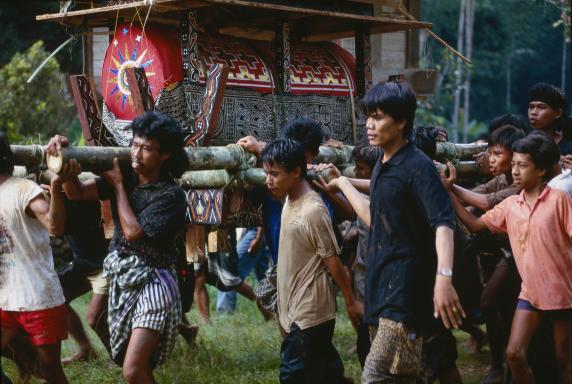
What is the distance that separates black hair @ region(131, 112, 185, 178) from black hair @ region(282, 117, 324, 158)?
94cm

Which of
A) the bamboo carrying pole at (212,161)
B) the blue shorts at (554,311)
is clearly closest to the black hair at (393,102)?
the bamboo carrying pole at (212,161)

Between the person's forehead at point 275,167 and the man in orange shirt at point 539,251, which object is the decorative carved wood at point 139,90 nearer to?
the person's forehead at point 275,167

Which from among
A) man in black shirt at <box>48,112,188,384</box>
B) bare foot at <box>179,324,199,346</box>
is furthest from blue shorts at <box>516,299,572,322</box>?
bare foot at <box>179,324,199,346</box>

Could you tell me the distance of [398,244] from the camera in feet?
15.4

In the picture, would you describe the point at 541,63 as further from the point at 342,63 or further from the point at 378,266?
the point at 378,266

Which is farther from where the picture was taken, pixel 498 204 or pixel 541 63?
pixel 541 63

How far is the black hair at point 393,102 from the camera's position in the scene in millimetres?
4758

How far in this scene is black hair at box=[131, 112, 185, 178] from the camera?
203 inches

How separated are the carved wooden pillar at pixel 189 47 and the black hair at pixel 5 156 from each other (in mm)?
1688

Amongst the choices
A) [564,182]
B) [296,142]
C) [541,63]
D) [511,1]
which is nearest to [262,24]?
[296,142]

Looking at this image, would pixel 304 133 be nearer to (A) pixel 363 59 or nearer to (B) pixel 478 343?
(A) pixel 363 59

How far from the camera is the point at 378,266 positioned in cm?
476

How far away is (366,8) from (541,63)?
32468 mm

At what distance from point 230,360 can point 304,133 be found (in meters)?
2.46
